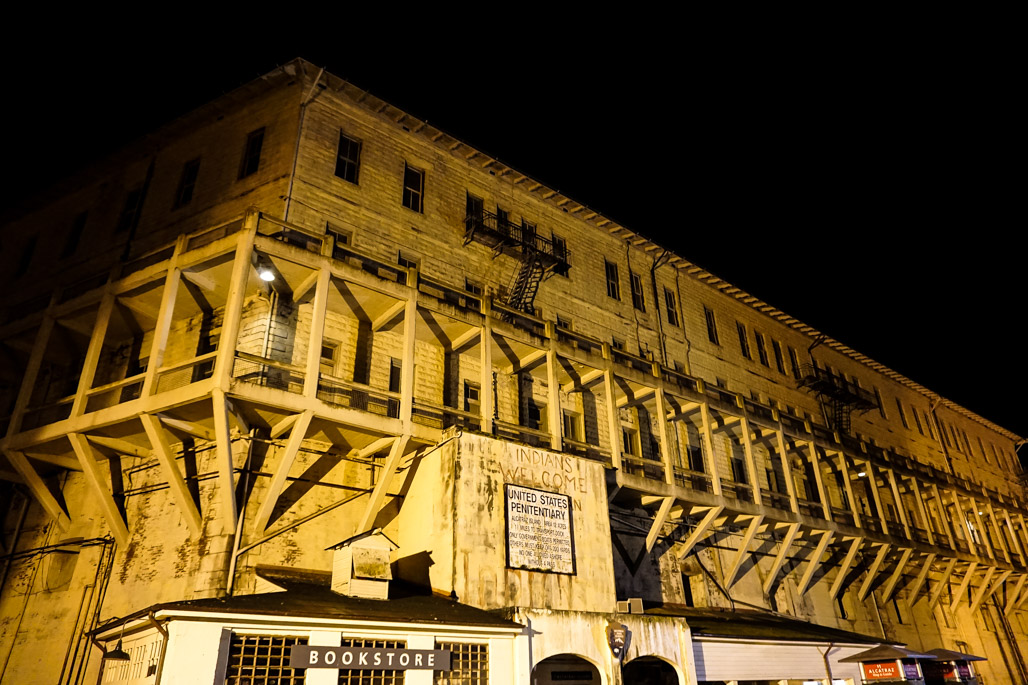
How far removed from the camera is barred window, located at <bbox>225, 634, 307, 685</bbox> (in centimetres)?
1077

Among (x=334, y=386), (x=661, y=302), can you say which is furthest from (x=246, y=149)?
(x=661, y=302)

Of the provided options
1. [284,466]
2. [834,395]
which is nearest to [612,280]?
[834,395]

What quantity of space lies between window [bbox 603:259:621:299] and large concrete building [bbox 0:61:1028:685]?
21cm

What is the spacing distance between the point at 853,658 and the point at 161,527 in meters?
20.1

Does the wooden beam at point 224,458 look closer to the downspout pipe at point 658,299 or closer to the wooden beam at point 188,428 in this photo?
the wooden beam at point 188,428

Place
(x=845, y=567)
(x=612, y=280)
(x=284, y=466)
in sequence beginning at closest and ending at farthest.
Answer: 1. (x=284, y=466)
2. (x=845, y=567)
3. (x=612, y=280)

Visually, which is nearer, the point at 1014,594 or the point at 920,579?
the point at 920,579

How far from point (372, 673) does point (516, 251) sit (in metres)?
15.9

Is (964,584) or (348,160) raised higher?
(348,160)

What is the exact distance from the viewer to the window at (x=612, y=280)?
28.2 m

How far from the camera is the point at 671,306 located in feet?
101

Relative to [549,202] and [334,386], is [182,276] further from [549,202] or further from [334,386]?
[549,202]

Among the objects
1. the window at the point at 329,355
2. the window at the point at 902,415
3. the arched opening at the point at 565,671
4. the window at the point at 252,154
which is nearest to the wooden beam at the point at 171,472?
the window at the point at 329,355

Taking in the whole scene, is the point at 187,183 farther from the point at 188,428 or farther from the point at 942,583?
the point at 942,583
